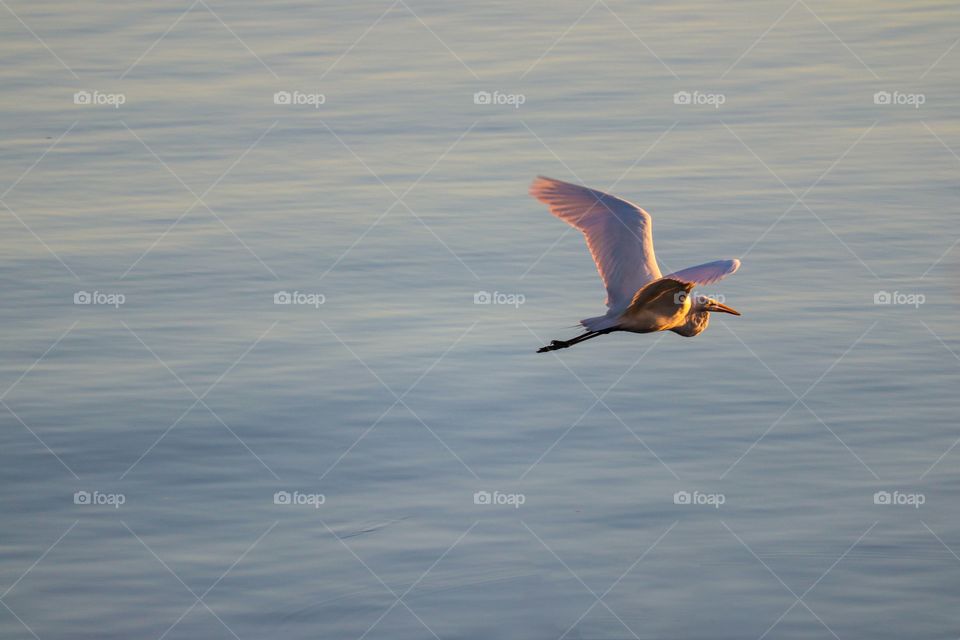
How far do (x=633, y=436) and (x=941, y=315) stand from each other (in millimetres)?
4051

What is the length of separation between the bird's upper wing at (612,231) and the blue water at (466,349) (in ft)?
6.02

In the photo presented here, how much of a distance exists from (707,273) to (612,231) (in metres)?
1.51

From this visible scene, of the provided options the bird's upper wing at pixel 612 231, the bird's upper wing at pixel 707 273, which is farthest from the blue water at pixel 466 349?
the bird's upper wing at pixel 707 273

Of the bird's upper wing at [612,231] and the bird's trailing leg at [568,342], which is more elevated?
the bird's upper wing at [612,231]

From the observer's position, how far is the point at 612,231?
49.8ft

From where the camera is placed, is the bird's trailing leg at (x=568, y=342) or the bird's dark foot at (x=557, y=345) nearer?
the bird's trailing leg at (x=568, y=342)

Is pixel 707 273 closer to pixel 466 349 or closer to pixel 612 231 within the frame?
pixel 612 231

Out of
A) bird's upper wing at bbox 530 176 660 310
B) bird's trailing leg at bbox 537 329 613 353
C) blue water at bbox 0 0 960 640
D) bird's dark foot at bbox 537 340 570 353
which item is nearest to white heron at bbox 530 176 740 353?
bird's upper wing at bbox 530 176 660 310

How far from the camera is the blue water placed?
14.8 meters

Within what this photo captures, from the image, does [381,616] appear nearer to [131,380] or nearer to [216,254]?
[131,380]

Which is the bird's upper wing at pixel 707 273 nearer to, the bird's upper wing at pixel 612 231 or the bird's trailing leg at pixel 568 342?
the bird's upper wing at pixel 612 231

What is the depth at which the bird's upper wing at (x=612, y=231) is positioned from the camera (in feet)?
49.4

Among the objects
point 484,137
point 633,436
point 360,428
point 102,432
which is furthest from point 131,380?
point 484,137

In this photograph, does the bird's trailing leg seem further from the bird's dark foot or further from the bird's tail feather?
the bird's tail feather
